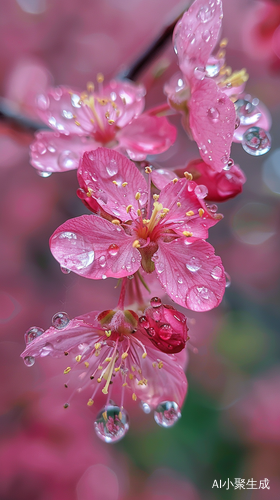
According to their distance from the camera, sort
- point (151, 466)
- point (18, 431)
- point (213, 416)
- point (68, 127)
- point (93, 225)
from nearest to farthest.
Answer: point (93, 225), point (68, 127), point (18, 431), point (151, 466), point (213, 416)

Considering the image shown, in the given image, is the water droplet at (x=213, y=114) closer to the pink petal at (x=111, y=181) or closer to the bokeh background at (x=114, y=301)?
the pink petal at (x=111, y=181)

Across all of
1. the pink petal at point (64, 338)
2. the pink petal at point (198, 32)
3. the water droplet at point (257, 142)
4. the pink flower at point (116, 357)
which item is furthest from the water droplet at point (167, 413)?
the pink petal at point (198, 32)

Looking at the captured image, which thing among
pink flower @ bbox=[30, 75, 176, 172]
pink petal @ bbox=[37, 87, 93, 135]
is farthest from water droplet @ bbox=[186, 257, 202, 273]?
pink petal @ bbox=[37, 87, 93, 135]

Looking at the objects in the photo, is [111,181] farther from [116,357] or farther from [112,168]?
[116,357]

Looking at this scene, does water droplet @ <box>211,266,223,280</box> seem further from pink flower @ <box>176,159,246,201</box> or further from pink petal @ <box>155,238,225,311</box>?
pink flower @ <box>176,159,246,201</box>

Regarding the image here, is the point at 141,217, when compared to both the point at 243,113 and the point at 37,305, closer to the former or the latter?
the point at 243,113

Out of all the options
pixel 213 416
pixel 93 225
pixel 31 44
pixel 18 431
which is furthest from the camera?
pixel 31 44

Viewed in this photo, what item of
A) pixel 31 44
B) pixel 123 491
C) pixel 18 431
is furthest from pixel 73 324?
pixel 31 44
